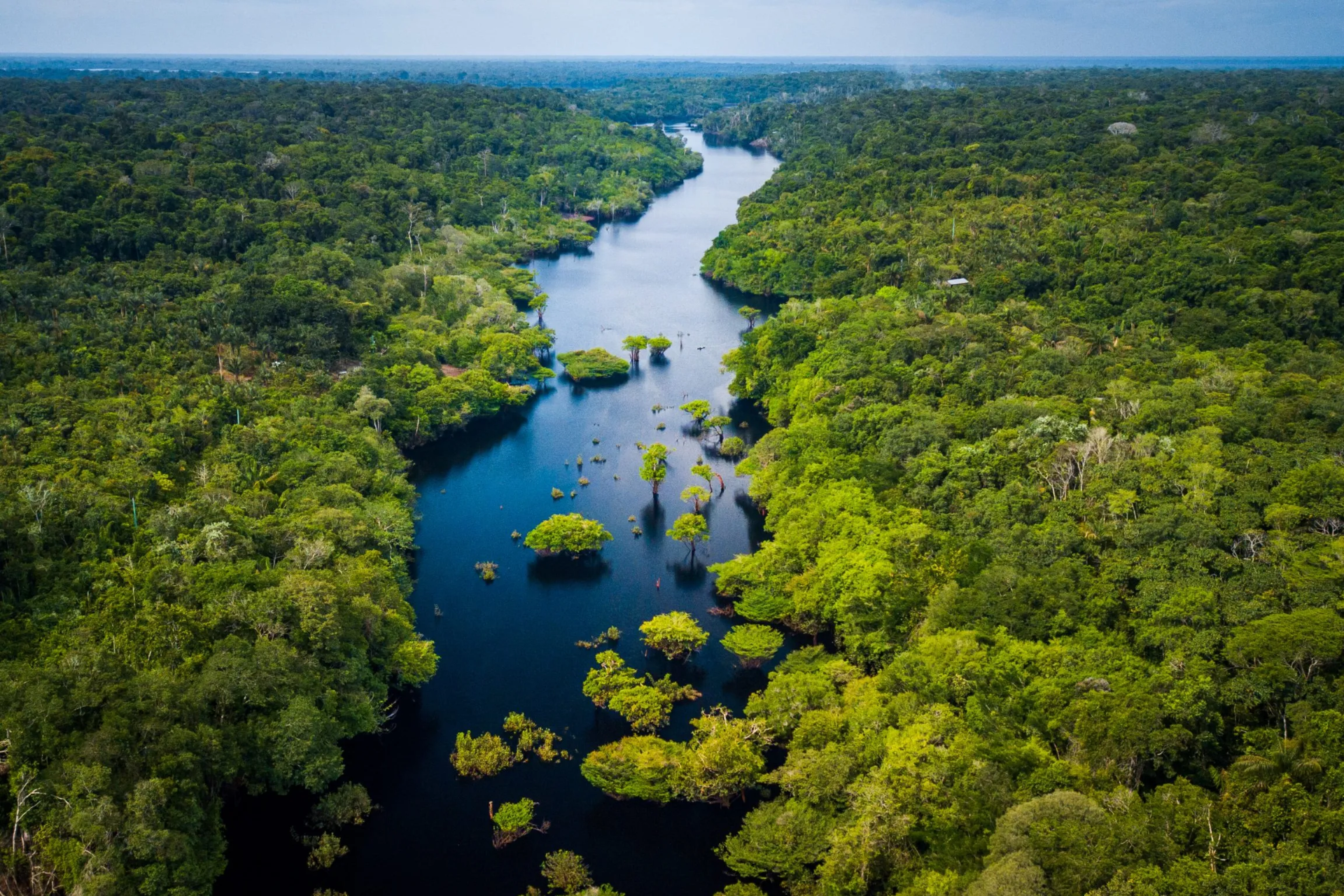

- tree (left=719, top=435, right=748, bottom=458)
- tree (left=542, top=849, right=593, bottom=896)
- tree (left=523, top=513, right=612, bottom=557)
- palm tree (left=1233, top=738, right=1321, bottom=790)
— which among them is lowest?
tree (left=542, top=849, right=593, bottom=896)

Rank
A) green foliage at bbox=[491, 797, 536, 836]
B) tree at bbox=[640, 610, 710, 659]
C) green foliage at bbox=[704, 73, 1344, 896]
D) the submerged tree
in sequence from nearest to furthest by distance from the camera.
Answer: green foliage at bbox=[704, 73, 1344, 896] → green foliage at bbox=[491, 797, 536, 836] → tree at bbox=[640, 610, 710, 659] → the submerged tree

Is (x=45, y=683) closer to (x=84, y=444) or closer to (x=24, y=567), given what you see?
(x=24, y=567)

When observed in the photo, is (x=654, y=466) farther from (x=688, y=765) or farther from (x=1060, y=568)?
(x=1060, y=568)

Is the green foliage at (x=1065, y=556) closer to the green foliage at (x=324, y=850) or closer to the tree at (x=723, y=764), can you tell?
the tree at (x=723, y=764)

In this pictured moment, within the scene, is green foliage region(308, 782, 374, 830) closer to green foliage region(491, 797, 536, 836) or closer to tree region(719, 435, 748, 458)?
green foliage region(491, 797, 536, 836)

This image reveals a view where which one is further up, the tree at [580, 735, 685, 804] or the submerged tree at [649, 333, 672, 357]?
the submerged tree at [649, 333, 672, 357]

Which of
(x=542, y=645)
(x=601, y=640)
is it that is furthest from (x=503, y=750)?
(x=601, y=640)

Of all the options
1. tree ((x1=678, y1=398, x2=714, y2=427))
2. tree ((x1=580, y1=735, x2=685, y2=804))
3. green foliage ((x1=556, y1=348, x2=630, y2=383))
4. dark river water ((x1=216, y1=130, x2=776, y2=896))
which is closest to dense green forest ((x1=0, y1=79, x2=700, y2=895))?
dark river water ((x1=216, y1=130, x2=776, y2=896))
